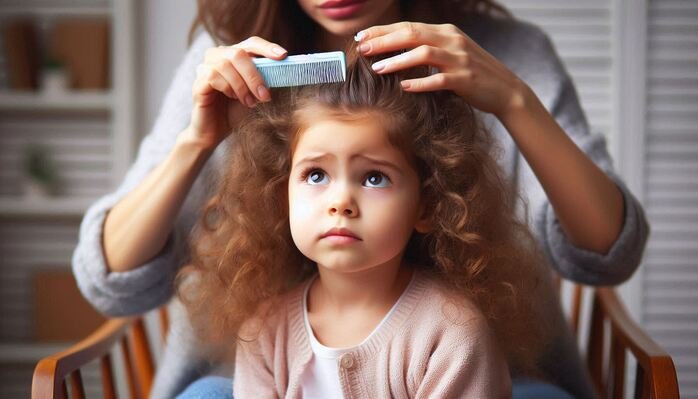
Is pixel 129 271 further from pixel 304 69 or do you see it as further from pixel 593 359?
pixel 593 359

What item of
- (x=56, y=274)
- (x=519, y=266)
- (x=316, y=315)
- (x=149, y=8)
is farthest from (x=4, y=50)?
(x=519, y=266)

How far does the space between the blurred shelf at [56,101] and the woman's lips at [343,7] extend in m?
1.11

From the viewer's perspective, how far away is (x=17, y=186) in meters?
2.15

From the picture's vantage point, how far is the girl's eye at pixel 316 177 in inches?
33.9

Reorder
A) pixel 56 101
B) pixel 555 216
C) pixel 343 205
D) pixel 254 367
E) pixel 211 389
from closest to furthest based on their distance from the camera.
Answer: pixel 343 205 → pixel 254 367 → pixel 211 389 → pixel 555 216 → pixel 56 101

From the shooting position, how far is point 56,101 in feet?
6.59

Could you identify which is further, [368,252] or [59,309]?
[59,309]

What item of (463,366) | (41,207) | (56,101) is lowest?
(41,207)

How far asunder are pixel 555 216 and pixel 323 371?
0.47 m

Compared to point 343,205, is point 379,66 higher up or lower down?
higher up

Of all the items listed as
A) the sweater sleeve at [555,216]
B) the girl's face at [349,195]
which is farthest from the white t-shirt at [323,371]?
the sweater sleeve at [555,216]

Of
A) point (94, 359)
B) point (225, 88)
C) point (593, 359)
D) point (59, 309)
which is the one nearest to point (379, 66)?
point (225, 88)

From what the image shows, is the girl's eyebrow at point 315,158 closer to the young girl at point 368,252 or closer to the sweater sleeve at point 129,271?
the young girl at point 368,252

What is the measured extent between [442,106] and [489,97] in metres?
0.06
